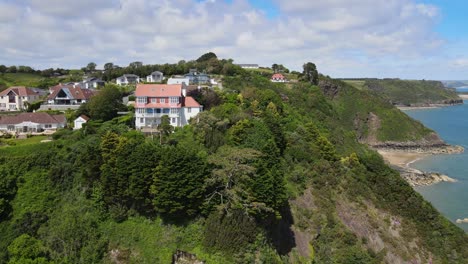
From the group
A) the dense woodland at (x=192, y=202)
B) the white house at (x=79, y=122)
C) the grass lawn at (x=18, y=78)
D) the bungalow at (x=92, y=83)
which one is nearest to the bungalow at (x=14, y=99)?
the bungalow at (x=92, y=83)

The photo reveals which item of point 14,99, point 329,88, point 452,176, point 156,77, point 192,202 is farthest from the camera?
point 329,88

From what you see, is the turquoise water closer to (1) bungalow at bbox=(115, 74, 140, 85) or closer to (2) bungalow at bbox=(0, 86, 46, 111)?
(1) bungalow at bbox=(115, 74, 140, 85)

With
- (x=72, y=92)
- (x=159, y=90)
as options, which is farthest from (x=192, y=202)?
(x=72, y=92)

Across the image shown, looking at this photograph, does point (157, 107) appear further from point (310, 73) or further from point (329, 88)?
point (329, 88)

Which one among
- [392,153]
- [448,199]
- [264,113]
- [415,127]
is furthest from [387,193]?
[415,127]

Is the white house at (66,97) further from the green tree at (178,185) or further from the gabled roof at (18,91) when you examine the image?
the green tree at (178,185)
